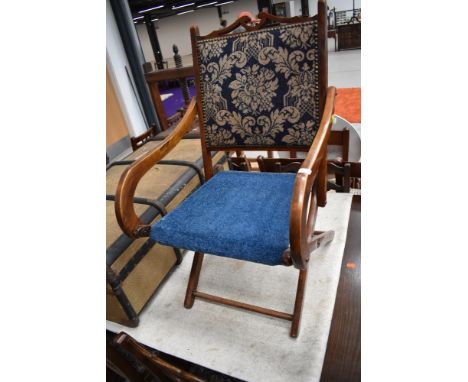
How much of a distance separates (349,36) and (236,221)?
9827 millimetres

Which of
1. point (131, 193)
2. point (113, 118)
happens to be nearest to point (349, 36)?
point (113, 118)

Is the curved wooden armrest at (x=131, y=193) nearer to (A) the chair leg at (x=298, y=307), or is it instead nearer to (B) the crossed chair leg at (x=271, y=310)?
(B) the crossed chair leg at (x=271, y=310)

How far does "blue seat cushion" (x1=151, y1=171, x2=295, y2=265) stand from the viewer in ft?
2.74

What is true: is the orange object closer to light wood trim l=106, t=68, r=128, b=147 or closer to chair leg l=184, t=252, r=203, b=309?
light wood trim l=106, t=68, r=128, b=147

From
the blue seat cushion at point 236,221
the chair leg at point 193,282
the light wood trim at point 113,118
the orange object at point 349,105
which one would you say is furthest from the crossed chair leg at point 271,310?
the light wood trim at point 113,118

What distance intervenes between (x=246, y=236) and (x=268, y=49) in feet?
2.29

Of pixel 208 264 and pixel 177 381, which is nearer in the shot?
pixel 177 381

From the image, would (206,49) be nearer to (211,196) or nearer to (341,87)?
(211,196)

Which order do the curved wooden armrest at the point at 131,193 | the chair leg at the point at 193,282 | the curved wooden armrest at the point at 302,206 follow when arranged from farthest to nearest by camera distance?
1. the chair leg at the point at 193,282
2. the curved wooden armrest at the point at 131,193
3. the curved wooden armrest at the point at 302,206

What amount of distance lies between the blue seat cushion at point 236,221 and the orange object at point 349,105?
325 cm

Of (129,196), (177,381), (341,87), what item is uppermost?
(129,196)

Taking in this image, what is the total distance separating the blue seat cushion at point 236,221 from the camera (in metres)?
0.84

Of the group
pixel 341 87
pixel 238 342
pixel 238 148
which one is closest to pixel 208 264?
pixel 238 342

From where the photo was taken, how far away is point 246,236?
86 centimetres
